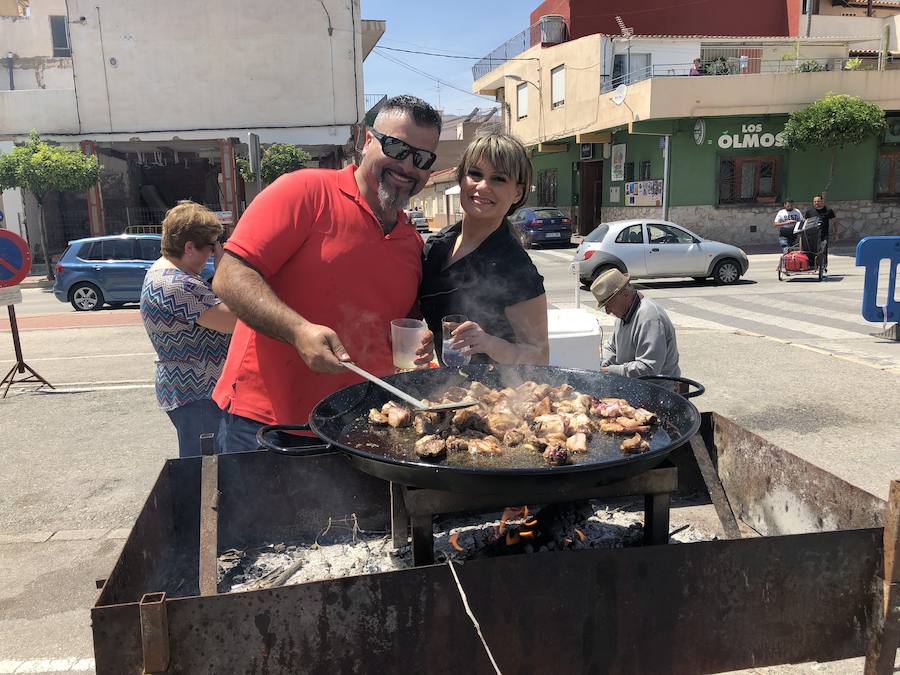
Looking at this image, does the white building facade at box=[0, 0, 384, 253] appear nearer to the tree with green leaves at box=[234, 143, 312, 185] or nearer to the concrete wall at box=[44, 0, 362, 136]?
the concrete wall at box=[44, 0, 362, 136]

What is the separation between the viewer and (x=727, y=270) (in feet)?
Answer: 50.1

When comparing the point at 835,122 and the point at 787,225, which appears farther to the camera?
the point at 835,122

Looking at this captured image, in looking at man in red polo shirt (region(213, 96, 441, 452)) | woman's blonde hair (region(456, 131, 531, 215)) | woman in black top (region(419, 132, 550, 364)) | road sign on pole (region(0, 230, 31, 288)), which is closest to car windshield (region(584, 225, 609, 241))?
road sign on pole (region(0, 230, 31, 288))

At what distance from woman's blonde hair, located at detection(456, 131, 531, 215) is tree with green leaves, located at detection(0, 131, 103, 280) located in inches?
807

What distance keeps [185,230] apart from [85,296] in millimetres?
12057

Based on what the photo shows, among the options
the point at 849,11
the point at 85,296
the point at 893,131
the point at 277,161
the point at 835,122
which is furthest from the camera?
the point at 849,11

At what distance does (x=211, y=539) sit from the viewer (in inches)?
86.4

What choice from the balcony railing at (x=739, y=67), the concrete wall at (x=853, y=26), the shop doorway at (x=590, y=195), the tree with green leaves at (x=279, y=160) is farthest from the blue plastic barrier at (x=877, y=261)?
the concrete wall at (x=853, y=26)

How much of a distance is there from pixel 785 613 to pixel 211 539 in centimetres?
182

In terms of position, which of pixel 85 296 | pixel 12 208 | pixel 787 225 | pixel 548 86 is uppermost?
pixel 548 86

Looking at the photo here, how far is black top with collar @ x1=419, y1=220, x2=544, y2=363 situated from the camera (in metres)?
2.74

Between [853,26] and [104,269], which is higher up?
[853,26]

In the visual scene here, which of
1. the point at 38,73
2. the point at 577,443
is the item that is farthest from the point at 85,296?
the point at 38,73

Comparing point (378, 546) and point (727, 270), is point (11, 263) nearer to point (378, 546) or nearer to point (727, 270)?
point (378, 546)
